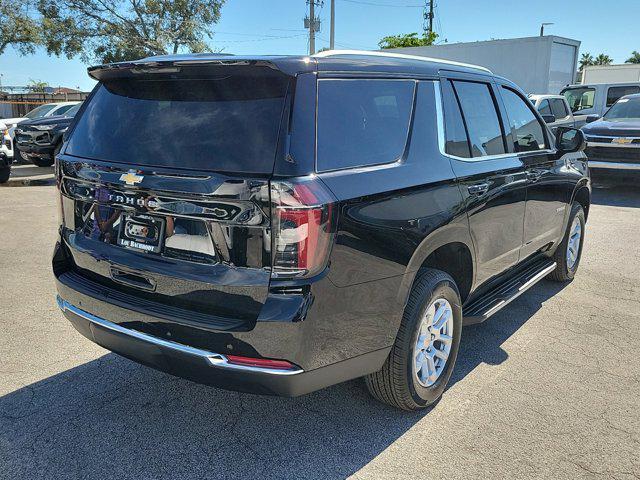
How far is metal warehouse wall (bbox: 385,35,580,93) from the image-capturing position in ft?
56.1

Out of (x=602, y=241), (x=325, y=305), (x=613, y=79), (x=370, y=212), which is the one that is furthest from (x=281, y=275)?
(x=613, y=79)


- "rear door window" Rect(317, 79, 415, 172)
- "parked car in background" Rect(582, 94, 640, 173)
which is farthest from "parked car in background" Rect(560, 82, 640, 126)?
"rear door window" Rect(317, 79, 415, 172)

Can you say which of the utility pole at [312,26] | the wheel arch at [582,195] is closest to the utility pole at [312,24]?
the utility pole at [312,26]

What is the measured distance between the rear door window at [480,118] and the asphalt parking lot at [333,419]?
144 cm

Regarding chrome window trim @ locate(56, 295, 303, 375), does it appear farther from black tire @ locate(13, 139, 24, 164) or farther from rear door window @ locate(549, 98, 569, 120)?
black tire @ locate(13, 139, 24, 164)

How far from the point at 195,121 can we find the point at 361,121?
0.79m

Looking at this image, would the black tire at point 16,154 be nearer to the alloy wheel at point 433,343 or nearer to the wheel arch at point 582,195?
the wheel arch at point 582,195

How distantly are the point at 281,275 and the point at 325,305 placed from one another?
238 mm

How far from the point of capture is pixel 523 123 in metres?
4.34

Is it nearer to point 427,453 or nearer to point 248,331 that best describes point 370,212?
point 248,331

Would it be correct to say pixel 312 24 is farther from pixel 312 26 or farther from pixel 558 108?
pixel 558 108

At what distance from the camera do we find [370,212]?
2.52 meters

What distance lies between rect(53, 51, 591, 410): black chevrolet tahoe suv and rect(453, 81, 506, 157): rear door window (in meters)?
0.18

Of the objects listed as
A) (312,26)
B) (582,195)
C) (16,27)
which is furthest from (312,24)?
(582,195)
